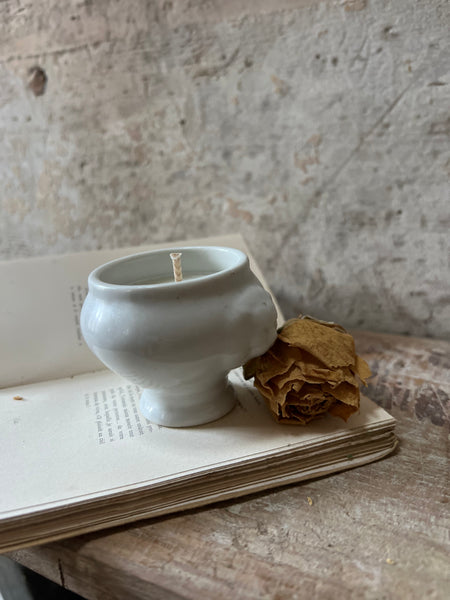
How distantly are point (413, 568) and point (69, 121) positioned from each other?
0.94 meters

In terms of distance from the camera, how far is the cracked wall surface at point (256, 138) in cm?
76

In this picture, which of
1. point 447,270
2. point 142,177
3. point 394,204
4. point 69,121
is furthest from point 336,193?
point 69,121

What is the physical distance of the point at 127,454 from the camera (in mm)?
511

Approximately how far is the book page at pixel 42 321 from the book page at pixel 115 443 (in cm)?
9

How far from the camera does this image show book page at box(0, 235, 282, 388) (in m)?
0.73

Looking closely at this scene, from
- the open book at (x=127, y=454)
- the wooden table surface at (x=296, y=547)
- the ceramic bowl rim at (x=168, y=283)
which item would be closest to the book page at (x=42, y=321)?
the open book at (x=127, y=454)

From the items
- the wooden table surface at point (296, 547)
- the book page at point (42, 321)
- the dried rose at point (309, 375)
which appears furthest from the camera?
the book page at point (42, 321)

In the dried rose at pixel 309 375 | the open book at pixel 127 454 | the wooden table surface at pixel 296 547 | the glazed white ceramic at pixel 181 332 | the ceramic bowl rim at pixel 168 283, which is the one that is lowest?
the wooden table surface at pixel 296 547

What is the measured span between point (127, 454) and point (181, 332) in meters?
0.15

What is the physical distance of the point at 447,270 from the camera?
2.60 feet

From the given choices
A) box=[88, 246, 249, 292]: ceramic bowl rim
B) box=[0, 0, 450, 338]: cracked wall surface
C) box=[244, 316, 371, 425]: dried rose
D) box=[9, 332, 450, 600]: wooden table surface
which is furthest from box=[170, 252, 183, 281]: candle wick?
box=[0, 0, 450, 338]: cracked wall surface

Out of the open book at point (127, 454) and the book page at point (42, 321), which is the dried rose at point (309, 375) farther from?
the book page at point (42, 321)

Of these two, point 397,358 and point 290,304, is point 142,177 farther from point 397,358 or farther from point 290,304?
point 397,358

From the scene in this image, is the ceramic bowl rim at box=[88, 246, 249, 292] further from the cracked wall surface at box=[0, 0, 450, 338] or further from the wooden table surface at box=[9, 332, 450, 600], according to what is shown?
the cracked wall surface at box=[0, 0, 450, 338]
